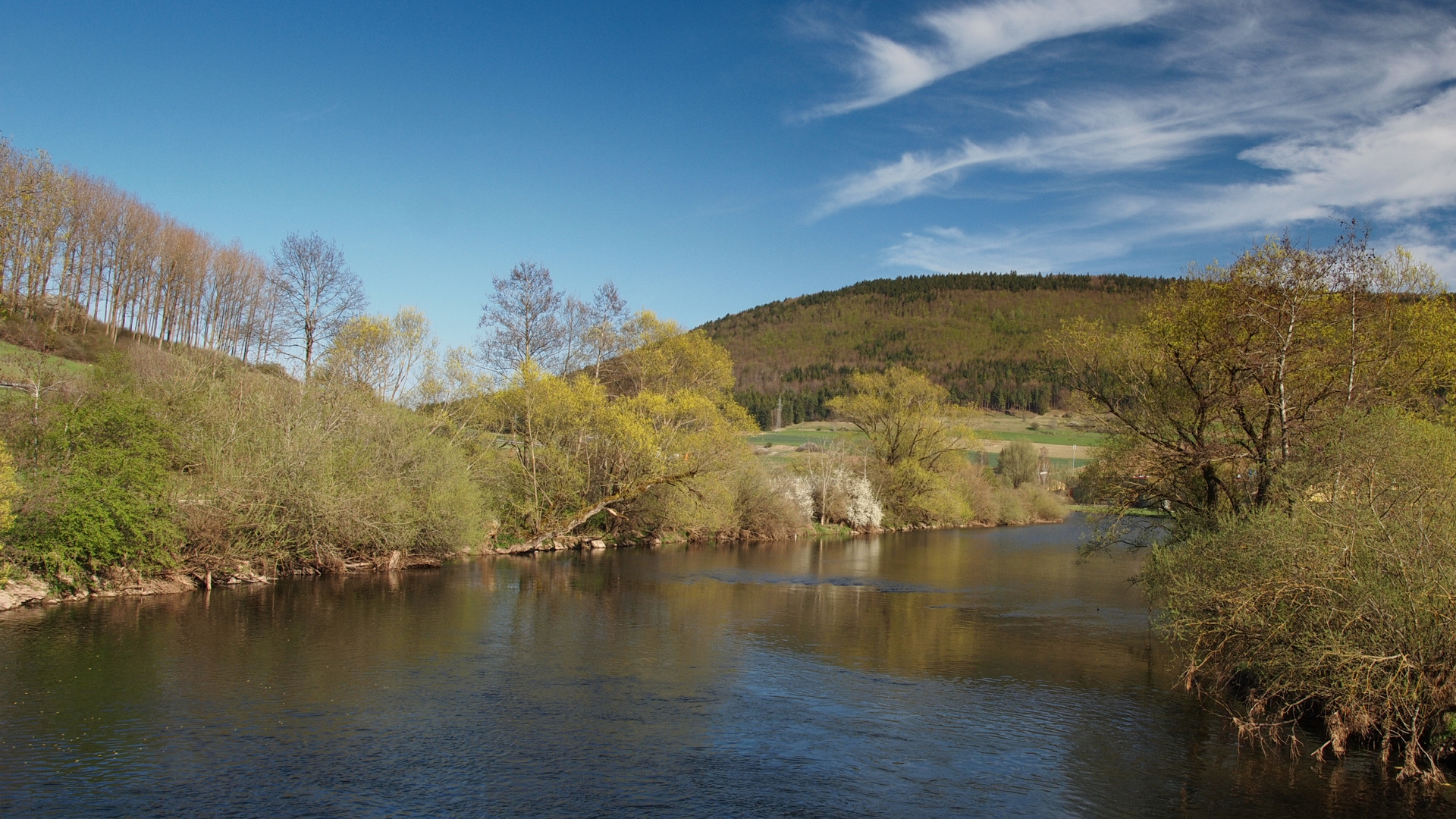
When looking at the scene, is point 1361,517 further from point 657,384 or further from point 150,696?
point 657,384

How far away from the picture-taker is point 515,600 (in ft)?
91.4

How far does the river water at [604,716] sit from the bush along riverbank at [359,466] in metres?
2.03

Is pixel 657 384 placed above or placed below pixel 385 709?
above

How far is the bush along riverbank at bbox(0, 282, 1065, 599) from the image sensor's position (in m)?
23.7

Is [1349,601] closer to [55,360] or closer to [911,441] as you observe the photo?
[911,441]

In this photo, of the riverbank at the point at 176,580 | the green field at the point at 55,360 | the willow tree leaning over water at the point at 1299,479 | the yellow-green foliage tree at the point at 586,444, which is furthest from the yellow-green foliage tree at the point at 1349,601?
the green field at the point at 55,360

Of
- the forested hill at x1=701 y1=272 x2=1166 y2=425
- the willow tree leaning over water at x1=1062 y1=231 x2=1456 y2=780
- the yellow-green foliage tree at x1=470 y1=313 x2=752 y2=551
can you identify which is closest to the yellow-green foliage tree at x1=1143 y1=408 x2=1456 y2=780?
the willow tree leaning over water at x1=1062 y1=231 x2=1456 y2=780

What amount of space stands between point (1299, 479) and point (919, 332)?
15887 centimetres

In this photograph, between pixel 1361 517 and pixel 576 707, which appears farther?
pixel 576 707

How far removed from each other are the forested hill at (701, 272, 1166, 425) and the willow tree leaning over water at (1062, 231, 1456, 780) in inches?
4107

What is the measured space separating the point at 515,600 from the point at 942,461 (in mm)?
47386

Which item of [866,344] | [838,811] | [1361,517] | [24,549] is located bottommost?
[838,811]

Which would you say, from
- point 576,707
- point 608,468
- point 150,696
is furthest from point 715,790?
point 608,468

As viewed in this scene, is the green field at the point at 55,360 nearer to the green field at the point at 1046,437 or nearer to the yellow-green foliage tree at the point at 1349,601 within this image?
the yellow-green foliage tree at the point at 1349,601
